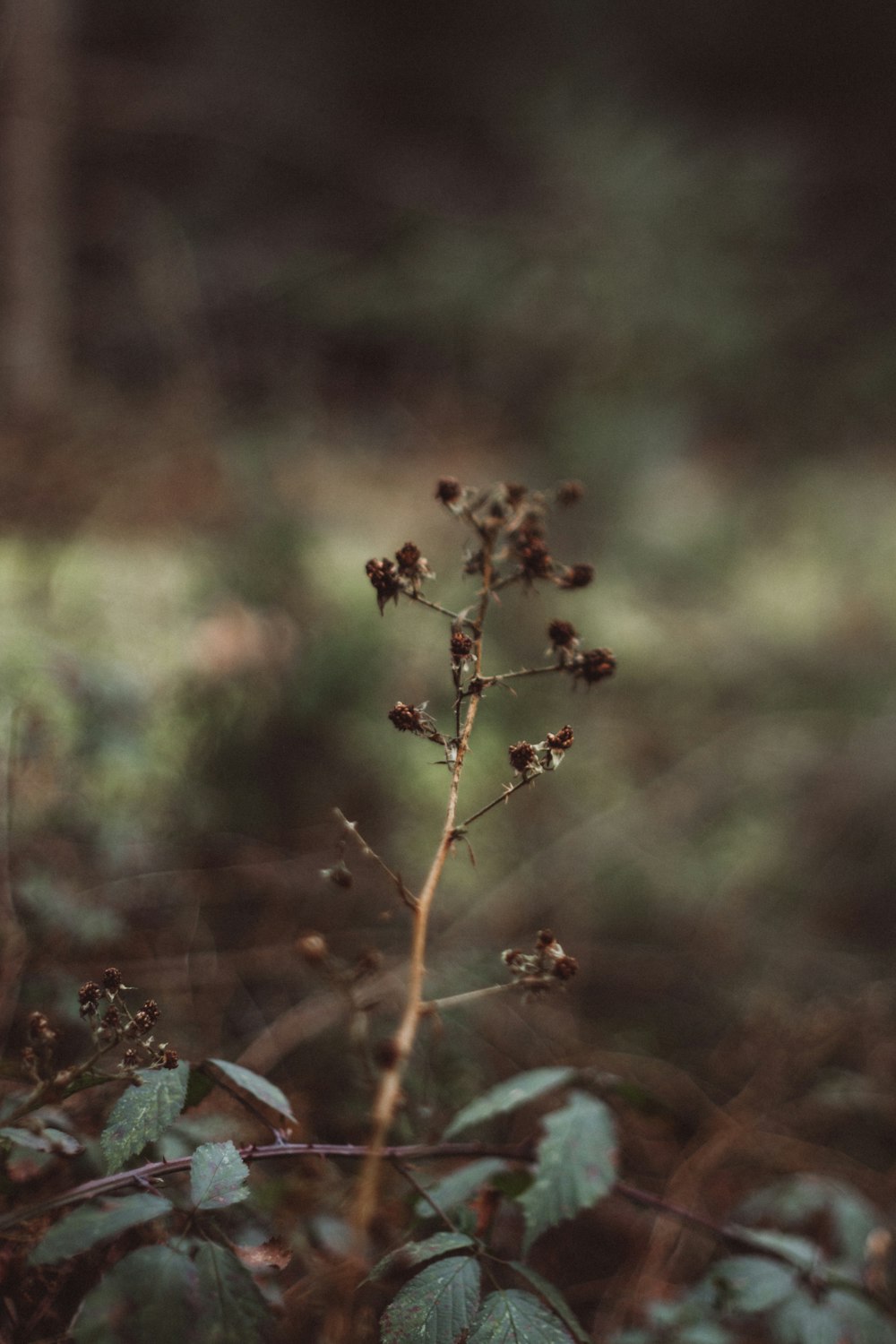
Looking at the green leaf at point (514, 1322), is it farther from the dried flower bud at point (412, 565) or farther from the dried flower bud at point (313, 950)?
the dried flower bud at point (412, 565)

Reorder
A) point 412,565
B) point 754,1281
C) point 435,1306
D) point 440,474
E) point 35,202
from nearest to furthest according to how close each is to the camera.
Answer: point 435,1306 < point 412,565 < point 754,1281 < point 35,202 < point 440,474

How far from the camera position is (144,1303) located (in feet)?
1.69

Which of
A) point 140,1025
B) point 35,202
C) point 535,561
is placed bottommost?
point 140,1025

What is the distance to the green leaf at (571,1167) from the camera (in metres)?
0.79

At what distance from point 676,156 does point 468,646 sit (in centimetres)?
524

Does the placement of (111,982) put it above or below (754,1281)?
above

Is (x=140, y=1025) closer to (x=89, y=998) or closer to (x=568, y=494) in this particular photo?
(x=89, y=998)

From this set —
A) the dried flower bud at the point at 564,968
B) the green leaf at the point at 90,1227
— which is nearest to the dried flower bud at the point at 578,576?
the dried flower bud at the point at 564,968

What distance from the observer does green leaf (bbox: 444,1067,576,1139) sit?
2.83 ft

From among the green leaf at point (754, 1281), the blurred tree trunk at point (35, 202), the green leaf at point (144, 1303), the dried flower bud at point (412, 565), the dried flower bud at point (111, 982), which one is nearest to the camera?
the green leaf at point (144, 1303)

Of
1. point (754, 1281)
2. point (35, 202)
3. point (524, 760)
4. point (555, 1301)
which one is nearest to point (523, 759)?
point (524, 760)

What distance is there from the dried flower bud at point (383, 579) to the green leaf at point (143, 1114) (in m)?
0.44

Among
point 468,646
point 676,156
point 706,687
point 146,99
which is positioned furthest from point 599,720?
point 146,99

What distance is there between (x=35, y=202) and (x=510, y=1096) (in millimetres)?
4944
